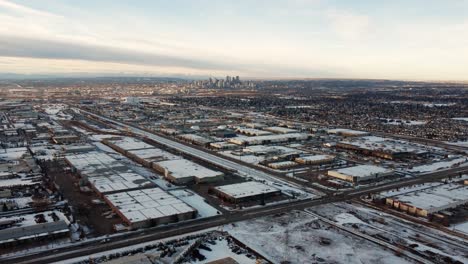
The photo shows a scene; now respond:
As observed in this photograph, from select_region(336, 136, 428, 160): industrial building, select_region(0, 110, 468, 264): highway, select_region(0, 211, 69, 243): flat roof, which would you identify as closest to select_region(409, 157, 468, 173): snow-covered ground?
select_region(0, 110, 468, 264): highway

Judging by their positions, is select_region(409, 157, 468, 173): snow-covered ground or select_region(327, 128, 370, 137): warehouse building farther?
select_region(327, 128, 370, 137): warehouse building

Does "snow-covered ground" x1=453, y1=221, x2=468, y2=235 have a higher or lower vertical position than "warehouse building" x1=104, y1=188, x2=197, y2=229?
higher

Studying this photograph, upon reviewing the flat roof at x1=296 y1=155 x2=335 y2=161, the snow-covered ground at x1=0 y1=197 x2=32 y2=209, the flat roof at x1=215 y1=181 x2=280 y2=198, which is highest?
the flat roof at x1=296 y1=155 x2=335 y2=161

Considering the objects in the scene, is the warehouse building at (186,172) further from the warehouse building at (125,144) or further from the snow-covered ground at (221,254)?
the snow-covered ground at (221,254)

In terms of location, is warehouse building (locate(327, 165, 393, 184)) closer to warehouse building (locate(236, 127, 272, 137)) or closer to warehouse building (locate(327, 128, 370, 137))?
warehouse building (locate(327, 128, 370, 137))

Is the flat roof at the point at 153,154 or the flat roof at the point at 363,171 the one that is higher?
the flat roof at the point at 363,171

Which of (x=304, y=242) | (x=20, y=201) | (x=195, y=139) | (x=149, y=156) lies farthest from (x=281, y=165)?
(x=20, y=201)

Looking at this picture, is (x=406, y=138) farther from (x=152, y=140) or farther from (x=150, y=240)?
(x=150, y=240)

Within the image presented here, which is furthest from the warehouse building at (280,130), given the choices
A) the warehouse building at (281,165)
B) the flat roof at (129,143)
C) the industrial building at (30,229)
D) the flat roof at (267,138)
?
the industrial building at (30,229)
